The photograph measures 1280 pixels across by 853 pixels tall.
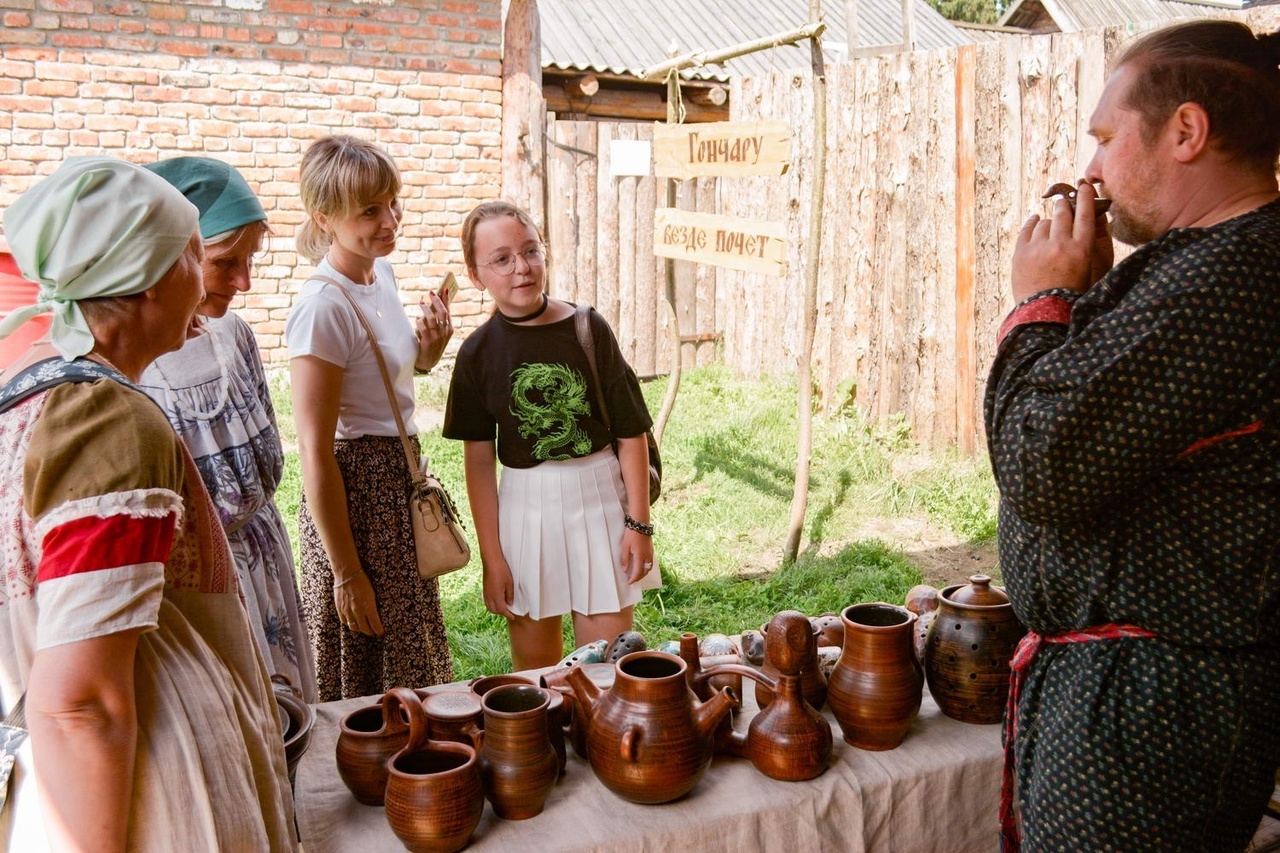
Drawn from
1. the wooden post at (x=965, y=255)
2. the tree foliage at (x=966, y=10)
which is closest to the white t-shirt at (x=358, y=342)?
the wooden post at (x=965, y=255)

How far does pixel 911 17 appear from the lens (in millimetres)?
13742

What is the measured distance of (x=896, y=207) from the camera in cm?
598

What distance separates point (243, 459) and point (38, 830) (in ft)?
3.46

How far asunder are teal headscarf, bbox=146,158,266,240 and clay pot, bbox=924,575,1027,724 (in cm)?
168

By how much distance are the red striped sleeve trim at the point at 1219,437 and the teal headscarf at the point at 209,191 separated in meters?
1.77

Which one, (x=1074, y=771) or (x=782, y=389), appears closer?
(x=1074, y=771)

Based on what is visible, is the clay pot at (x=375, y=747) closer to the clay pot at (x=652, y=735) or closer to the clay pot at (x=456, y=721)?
the clay pot at (x=456, y=721)

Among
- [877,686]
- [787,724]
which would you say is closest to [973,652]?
[877,686]

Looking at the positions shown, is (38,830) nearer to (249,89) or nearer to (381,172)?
(381,172)

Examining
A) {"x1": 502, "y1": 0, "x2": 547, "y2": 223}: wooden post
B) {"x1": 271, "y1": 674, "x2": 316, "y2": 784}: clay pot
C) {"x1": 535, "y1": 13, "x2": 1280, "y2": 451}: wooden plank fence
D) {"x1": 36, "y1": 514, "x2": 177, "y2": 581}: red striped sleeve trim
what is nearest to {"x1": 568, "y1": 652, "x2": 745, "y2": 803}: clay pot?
{"x1": 271, "y1": 674, "x2": 316, "y2": 784}: clay pot

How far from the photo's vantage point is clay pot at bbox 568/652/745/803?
174 cm

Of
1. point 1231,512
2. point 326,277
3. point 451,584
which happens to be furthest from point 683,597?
point 1231,512

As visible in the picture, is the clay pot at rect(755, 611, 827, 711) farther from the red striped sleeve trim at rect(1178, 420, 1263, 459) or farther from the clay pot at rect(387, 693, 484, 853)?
the red striped sleeve trim at rect(1178, 420, 1263, 459)

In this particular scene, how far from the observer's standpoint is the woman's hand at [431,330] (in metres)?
2.89
